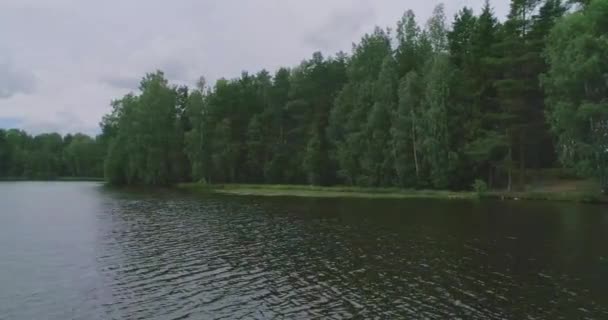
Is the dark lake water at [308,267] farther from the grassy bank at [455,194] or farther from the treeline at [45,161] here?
the treeline at [45,161]

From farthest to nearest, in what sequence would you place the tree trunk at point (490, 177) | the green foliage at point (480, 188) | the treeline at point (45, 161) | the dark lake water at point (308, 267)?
the treeline at point (45, 161), the tree trunk at point (490, 177), the green foliage at point (480, 188), the dark lake water at point (308, 267)

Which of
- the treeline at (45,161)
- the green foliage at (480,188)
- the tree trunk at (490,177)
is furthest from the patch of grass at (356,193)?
the treeline at (45,161)

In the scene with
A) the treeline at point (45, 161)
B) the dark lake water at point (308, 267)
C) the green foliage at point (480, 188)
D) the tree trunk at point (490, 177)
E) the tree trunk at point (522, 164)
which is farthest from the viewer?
the treeline at point (45, 161)

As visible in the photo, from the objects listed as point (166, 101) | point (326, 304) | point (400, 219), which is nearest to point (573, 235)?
point (400, 219)

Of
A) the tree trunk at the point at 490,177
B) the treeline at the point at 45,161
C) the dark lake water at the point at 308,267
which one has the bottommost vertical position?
the dark lake water at the point at 308,267

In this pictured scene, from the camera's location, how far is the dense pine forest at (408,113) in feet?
166

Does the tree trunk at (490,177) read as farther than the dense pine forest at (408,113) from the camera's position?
Yes

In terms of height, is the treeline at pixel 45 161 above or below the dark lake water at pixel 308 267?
above

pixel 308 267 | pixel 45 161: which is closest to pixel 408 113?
pixel 308 267

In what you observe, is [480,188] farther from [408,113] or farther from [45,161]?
[45,161]

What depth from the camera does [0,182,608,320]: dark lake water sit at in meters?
15.8

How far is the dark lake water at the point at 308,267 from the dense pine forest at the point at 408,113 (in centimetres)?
1853

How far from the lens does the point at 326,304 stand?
16141mm

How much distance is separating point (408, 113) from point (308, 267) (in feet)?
170
